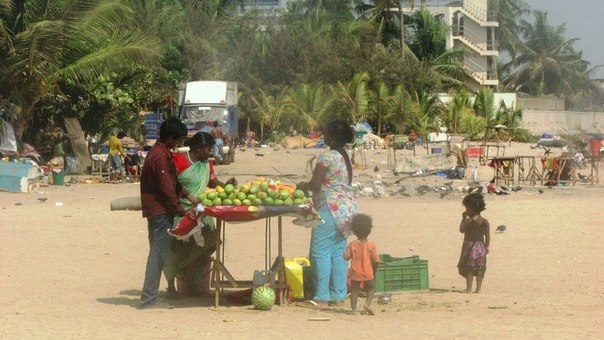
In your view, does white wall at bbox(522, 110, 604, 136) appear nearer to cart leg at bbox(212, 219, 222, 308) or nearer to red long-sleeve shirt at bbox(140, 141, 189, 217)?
cart leg at bbox(212, 219, 222, 308)

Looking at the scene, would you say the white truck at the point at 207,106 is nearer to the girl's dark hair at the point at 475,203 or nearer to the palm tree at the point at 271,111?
the palm tree at the point at 271,111

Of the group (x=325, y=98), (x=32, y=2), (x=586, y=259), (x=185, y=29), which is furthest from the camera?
(x=185, y=29)

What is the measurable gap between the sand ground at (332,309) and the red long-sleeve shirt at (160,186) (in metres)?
0.86

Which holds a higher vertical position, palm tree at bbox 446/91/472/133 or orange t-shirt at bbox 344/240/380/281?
palm tree at bbox 446/91/472/133

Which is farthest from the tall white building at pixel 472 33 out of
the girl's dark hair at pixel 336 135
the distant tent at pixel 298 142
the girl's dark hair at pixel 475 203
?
the girl's dark hair at pixel 336 135

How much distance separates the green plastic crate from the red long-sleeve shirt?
212 cm

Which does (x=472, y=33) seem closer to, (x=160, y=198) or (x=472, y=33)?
(x=472, y=33)

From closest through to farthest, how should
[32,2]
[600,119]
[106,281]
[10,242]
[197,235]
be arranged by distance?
[197,235]
[106,281]
[10,242]
[32,2]
[600,119]

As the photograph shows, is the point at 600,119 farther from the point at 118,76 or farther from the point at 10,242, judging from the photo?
the point at 10,242

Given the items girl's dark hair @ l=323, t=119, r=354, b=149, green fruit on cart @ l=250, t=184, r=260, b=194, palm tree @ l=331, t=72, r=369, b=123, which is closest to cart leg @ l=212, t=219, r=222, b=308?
green fruit on cart @ l=250, t=184, r=260, b=194

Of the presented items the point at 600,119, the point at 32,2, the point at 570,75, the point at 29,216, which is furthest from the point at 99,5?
the point at 570,75

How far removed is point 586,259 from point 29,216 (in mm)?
9278

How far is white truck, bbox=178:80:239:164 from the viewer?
118 ft

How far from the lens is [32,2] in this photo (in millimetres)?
26203
